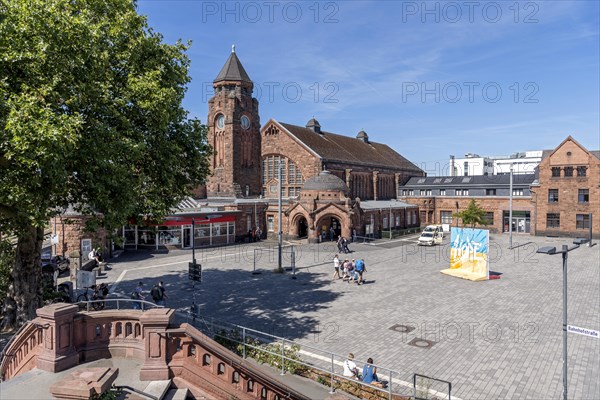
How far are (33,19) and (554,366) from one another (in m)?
18.6

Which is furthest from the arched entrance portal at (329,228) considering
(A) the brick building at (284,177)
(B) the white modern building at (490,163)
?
(B) the white modern building at (490,163)

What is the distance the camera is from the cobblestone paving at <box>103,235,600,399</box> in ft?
40.1

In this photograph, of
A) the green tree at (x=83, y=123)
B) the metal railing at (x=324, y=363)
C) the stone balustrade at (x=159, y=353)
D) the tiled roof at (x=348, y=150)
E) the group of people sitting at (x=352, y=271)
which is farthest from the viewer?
the tiled roof at (x=348, y=150)

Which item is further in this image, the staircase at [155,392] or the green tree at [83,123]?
the green tree at [83,123]

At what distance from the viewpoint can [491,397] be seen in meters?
10.5

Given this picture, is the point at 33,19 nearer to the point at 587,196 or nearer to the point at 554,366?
the point at 554,366

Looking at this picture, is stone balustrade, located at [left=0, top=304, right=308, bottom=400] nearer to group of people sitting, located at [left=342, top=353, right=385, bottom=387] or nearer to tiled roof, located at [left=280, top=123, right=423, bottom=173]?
group of people sitting, located at [left=342, top=353, right=385, bottom=387]

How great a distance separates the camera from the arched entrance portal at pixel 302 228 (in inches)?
1778

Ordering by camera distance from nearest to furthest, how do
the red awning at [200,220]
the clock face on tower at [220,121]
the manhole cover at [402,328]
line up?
the manhole cover at [402,328]
the red awning at [200,220]
the clock face on tower at [220,121]

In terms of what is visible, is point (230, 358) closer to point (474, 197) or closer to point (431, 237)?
point (431, 237)

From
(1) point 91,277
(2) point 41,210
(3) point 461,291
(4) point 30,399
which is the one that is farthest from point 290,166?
(4) point 30,399

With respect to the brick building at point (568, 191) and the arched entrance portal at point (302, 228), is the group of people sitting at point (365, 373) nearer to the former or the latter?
the arched entrance portal at point (302, 228)

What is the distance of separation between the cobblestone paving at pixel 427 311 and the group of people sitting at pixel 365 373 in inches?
54.2

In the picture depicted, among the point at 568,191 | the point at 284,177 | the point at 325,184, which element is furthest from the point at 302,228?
the point at 568,191
